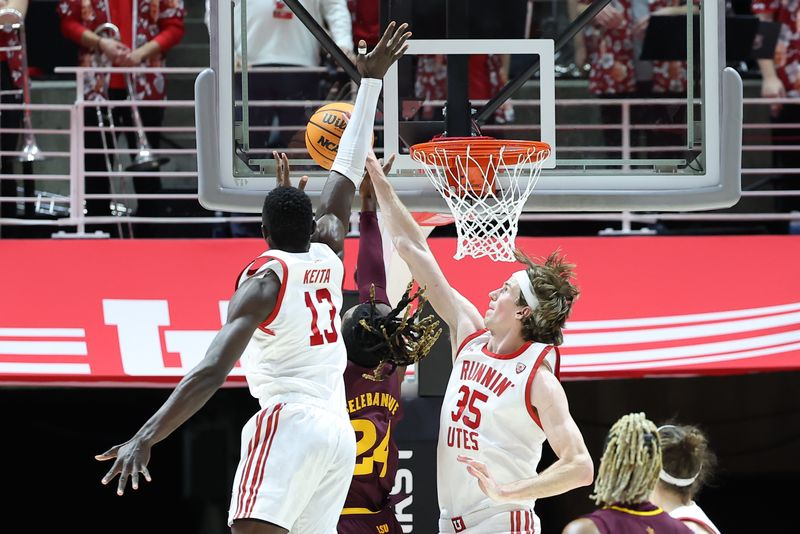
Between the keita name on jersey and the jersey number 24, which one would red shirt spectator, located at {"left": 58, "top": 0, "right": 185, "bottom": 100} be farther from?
the keita name on jersey

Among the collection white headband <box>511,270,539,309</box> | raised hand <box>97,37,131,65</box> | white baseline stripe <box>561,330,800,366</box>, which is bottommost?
white baseline stripe <box>561,330,800,366</box>

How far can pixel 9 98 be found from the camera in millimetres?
8031

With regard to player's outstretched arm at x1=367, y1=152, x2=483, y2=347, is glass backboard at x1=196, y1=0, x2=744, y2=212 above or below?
above

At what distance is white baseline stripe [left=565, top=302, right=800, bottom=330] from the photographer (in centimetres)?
627

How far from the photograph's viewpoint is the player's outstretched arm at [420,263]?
4.61 meters

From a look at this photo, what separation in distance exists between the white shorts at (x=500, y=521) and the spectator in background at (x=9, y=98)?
4454 mm

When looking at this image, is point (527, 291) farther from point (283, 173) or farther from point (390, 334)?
point (283, 173)

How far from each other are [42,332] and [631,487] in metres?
3.90

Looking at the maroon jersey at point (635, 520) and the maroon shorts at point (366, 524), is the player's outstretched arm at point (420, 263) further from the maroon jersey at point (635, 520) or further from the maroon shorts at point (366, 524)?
the maroon jersey at point (635, 520)

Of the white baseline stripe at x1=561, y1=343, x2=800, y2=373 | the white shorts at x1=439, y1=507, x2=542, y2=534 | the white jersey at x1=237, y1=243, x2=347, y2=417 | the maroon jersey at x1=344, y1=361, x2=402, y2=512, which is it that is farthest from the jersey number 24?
the white baseline stripe at x1=561, y1=343, x2=800, y2=373

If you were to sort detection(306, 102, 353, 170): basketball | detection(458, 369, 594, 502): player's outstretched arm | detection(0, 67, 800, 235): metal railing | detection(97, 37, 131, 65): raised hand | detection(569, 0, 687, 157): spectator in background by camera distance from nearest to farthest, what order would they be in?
detection(458, 369, 594, 502): player's outstretched arm < detection(306, 102, 353, 170): basketball < detection(0, 67, 800, 235): metal railing < detection(569, 0, 687, 157): spectator in background < detection(97, 37, 131, 65): raised hand

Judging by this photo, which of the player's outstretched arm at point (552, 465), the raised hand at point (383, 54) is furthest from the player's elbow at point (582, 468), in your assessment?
the raised hand at point (383, 54)

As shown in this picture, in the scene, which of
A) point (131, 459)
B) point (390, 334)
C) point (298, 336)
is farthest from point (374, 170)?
point (131, 459)

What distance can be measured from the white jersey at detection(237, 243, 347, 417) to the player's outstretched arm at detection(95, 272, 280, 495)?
7cm
